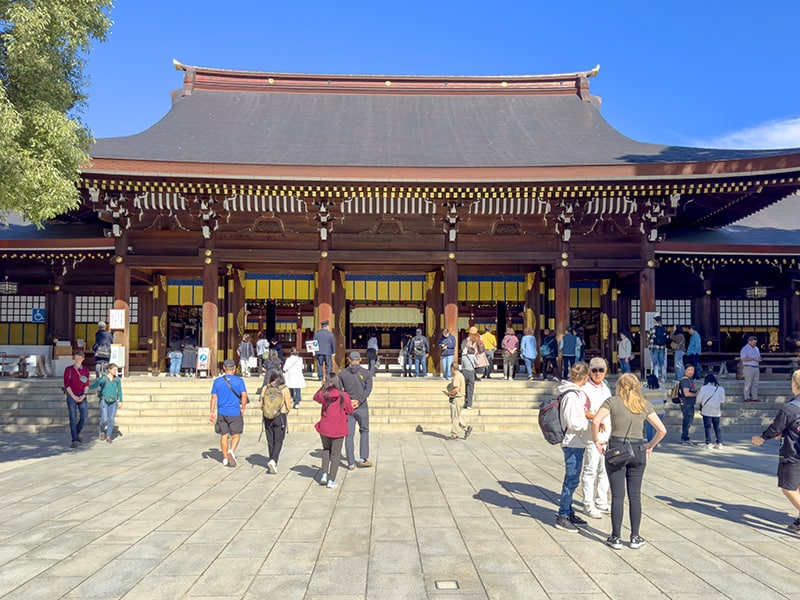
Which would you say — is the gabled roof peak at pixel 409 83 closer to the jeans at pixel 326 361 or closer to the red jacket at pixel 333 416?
the jeans at pixel 326 361

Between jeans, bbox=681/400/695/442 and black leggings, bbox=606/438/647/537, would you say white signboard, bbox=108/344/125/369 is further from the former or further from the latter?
jeans, bbox=681/400/695/442

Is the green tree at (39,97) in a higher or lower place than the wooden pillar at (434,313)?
higher

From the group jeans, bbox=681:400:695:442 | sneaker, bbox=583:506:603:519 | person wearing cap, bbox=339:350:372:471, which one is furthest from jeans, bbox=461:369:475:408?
sneaker, bbox=583:506:603:519

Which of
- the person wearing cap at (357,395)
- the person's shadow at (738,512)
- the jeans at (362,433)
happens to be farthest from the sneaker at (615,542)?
the jeans at (362,433)

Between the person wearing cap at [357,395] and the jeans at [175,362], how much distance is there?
366 inches

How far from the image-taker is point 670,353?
19203 mm

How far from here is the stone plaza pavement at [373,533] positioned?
4367 mm

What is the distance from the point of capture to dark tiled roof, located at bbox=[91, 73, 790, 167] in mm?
16297

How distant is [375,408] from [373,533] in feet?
24.3

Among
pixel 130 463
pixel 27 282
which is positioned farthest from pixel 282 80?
pixel 130 463

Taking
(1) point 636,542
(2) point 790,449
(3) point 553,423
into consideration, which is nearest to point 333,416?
(3) point 553,423

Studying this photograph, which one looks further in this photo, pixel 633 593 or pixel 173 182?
pixel 173 182

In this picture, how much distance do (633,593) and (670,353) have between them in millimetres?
16847

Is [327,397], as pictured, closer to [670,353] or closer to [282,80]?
[670,353]
